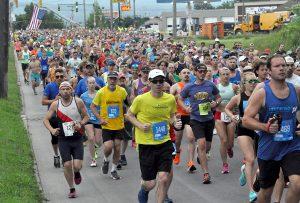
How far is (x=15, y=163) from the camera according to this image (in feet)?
41.5

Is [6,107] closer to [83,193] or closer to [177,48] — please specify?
[177,48]

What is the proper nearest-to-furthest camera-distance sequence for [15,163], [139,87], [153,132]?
[153,132] < [15,163] < [139,87]

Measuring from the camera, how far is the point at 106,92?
1206 centimetres

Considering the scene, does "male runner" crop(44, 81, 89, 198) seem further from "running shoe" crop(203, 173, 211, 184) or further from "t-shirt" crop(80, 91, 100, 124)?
"t-shirt" crop(80, 91, 100, 124)

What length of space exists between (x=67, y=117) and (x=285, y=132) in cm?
411

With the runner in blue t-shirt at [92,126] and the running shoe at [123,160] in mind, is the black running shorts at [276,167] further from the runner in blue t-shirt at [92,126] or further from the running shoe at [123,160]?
the running shoe at [123,160]

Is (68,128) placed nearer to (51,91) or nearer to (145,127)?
(145,127)

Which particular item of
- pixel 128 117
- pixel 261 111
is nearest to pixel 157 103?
pixel 128 117

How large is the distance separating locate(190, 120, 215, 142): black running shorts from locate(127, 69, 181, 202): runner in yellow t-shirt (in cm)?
237

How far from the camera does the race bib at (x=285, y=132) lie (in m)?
7.35

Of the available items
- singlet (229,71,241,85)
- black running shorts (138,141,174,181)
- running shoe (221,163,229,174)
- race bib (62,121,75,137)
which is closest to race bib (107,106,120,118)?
race bib (62,121,75,137)

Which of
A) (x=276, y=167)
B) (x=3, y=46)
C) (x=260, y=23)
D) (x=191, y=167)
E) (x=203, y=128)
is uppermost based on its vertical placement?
(x=3, y=46)

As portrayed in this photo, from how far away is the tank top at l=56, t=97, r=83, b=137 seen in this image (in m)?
10.5

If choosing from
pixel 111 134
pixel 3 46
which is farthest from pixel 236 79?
pixel 3 46
